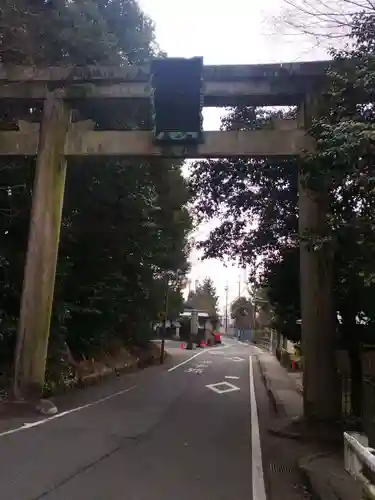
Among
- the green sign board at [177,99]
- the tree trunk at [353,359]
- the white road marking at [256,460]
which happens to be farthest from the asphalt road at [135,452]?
the green sign board at [177,99]

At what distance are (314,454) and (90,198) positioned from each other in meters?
11.6

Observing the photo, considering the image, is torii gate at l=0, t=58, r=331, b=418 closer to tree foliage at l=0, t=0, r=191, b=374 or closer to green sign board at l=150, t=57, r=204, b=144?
green sign board at l=150, t=57, r=204, b=144

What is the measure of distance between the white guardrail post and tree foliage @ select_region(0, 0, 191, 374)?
10.3 m

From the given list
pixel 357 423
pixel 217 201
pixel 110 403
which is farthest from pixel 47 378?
pixel 357 423

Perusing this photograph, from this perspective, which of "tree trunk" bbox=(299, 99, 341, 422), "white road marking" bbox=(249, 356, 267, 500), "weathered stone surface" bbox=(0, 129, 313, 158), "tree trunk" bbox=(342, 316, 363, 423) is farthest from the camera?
"weathered stone surface" bbox=(0, 129, 313, 158)

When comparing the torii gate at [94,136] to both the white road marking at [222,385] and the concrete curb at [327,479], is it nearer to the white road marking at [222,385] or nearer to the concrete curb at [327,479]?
the concrete curb at [327,479]

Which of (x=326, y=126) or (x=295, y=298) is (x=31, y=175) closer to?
(x=295, y=298)

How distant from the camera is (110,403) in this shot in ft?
49.3

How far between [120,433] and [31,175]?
8.41 meters

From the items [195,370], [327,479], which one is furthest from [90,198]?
[195,370]

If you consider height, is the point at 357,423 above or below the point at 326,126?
below

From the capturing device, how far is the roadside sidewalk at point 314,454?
6438mm

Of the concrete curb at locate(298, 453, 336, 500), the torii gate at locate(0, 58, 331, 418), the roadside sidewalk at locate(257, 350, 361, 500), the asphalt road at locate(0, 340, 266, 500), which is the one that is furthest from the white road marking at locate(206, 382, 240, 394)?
the concrete curb at locate(298, 453, 336, 500)

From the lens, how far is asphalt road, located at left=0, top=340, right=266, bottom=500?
633 cm
